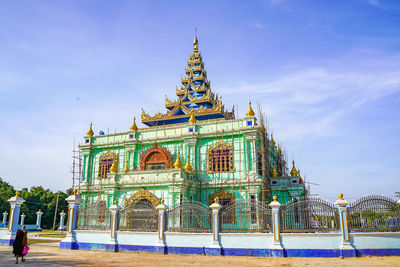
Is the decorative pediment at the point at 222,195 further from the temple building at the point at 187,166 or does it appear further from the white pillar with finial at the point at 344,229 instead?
the white pillar with finial at the point at 344,229

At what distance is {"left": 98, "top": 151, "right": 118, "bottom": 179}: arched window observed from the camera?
2409 cm

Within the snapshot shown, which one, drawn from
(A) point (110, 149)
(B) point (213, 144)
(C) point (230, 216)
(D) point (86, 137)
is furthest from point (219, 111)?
(C) point (230, 216)

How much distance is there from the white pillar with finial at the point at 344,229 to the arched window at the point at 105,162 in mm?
16674

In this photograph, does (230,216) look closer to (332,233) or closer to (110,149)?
(332,233)

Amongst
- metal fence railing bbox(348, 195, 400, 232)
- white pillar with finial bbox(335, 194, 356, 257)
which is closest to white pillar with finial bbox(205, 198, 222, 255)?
white pillar with finial bbox(335, 194, 356, 257)

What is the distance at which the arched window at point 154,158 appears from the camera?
879 inches

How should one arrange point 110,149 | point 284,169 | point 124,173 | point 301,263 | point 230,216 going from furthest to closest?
point 284,169 < point 110,149 < point 124,173 < point 230,216 < point 301,263

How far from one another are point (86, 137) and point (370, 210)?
2068 centimetres

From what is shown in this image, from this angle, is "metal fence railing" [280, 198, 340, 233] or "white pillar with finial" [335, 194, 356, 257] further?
"metal fence railing" [280, 198, 340, 233]

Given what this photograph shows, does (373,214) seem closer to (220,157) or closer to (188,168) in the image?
Answer: (220,157)

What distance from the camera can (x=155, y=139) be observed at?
75.6 feet

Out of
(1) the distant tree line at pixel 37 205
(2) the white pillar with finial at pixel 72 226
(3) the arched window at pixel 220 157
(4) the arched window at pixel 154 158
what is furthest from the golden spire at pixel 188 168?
(1) the distant tree line at pixel 37 205

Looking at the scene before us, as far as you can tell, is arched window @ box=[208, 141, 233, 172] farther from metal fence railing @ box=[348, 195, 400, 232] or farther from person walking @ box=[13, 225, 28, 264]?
person walking @ box=[13, 225, 28, 264]

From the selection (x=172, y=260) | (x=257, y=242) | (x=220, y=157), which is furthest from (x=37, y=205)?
(x=257, y=242)
